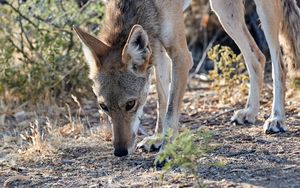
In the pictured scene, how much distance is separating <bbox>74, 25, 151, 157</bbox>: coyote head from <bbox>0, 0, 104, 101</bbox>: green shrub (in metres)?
2.72

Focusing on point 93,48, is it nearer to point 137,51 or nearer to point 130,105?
point 137,51

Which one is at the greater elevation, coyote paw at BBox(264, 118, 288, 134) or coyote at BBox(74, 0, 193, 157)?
coyote at BBox(74, 0, 193, 157)

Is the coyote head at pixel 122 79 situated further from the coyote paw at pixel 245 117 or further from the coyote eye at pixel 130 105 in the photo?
the coyote paw at pixel 245 117

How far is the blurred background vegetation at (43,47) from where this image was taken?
9.16m

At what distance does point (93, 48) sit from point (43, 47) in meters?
2.99

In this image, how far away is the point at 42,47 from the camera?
9.25m

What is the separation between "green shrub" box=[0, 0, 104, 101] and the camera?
915 cm

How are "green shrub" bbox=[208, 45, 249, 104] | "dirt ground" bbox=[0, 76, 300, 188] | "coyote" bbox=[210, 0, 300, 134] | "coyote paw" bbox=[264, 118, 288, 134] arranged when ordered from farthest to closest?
"green shrub" bbox=[208, 45, 249, 104] < "coyote" bbox=[210, 0, 300, 134] < "coyote paw" bbox=[264, 118, 288, 134] < "dirt ground" bbox=[0, 76, 300, 188]

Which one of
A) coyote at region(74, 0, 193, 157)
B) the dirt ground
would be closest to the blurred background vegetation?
the dirt ground

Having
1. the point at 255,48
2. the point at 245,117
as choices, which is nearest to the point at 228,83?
the point at 255,48

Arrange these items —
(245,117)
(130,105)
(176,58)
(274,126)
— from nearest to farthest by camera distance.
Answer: (130,105), (176,58), (274,126), (245,117)

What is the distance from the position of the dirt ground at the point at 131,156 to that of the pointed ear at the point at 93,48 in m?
0.87

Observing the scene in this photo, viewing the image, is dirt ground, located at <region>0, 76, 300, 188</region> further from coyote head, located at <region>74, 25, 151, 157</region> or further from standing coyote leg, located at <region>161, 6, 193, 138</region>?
standing coyote leg, located at <region>161, 6, 193, 138</region>

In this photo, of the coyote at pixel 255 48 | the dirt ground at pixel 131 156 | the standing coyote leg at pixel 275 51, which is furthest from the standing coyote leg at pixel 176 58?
the coyote at pixel 255 48
